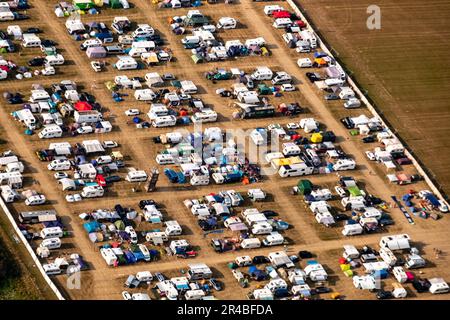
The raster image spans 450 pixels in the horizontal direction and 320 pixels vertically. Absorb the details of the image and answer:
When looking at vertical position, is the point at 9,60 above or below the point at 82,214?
above

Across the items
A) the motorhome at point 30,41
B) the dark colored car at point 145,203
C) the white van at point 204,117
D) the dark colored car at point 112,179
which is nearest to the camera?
the dark colored car at point 145,203

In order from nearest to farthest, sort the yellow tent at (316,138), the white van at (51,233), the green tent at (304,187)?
the white van at (51,233) < the green tent at (304,187) < the yellow tent at (316,138)

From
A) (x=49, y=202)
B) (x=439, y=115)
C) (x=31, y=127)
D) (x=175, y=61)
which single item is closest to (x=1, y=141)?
(x=31, y=127)

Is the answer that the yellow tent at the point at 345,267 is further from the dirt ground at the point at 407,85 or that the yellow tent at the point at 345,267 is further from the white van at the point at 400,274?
the dirt ground at the point at 407,85

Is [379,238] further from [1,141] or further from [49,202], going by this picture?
[1,141]

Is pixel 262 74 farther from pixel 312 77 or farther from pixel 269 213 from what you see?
pixel 269 213

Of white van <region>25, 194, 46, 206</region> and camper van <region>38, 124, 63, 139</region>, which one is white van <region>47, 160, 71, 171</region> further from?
white van <region>25, 194, 46, 206</region>

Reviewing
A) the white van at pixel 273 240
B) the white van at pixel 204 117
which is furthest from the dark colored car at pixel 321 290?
the white van at pixel 204 117
